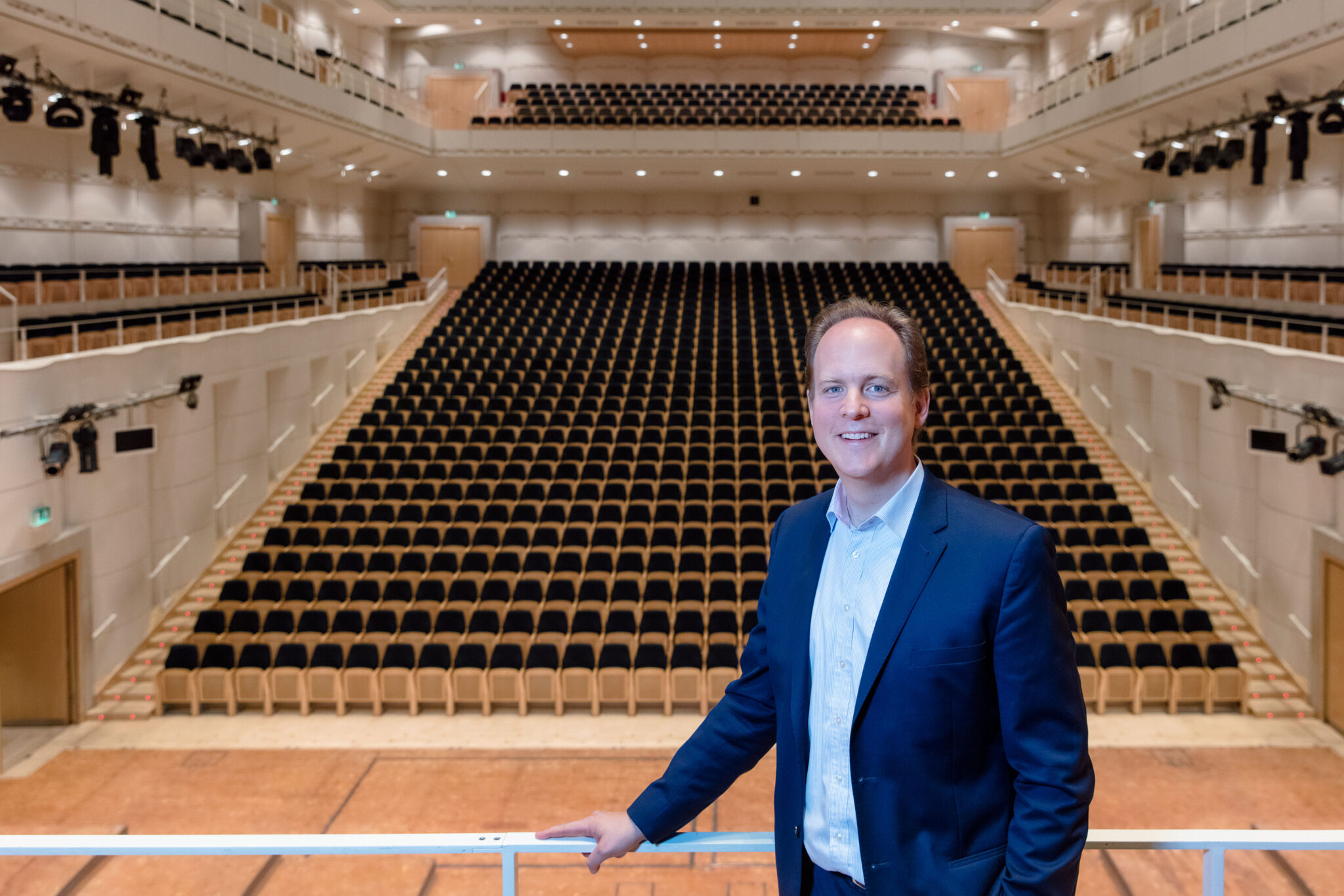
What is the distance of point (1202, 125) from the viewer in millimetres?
12352

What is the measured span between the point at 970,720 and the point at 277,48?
12998mm

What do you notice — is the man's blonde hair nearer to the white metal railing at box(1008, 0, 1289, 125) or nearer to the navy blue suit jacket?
the navy blue suit jacket

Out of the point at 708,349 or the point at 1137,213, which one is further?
the point at 1137,213

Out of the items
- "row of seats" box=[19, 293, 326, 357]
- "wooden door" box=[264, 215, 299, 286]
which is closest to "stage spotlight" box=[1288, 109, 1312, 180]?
"row of seats" box=[19, 293, 326, 357]

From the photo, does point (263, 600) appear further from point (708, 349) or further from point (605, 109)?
point (605, 109)

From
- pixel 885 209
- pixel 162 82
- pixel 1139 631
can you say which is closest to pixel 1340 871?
pixel 1139 631

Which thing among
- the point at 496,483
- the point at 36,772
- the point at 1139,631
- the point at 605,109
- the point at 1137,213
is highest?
the point at 605,109

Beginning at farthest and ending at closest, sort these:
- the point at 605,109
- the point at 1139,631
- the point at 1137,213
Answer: the point at 605,109 < the point at 1137,213 < the point at 1139,631

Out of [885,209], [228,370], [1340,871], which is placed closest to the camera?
[1340,871]

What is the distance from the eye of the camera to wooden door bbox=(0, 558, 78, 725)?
7359 mm

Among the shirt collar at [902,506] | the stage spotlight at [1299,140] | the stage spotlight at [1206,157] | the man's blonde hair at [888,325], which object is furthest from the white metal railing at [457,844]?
the stage spotlight at [1206,157]

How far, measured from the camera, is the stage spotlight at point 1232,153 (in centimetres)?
1090

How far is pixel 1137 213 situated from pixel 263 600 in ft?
46.6

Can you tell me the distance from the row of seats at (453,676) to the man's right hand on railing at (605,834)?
608 centimetres
